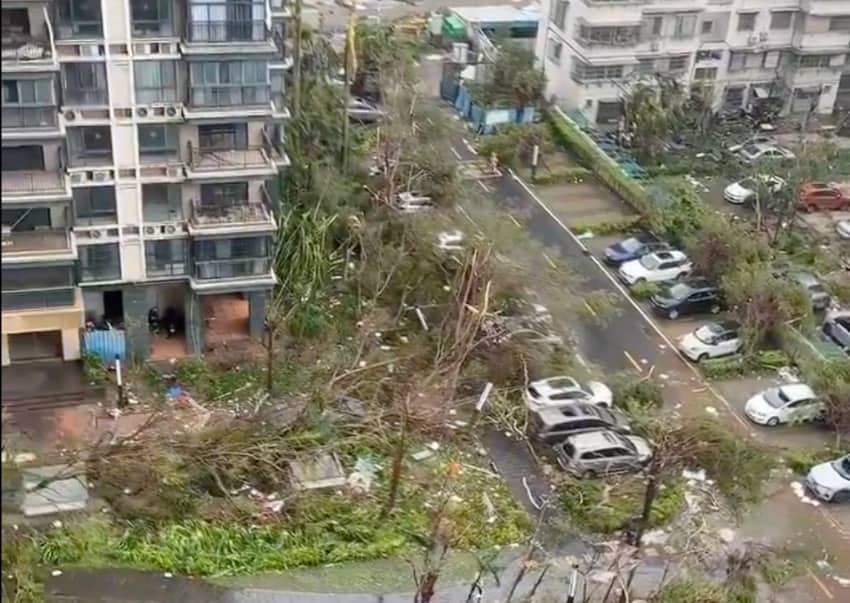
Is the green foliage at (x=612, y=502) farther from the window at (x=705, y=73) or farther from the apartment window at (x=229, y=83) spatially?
the window at (x=705, y=73)

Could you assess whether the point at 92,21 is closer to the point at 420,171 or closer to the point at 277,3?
the point at 277,3

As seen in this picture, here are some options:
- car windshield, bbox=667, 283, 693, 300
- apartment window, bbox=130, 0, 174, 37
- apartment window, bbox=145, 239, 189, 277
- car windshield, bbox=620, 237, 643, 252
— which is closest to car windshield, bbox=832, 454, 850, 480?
car windshield, bbox=667, 283, 693, 300

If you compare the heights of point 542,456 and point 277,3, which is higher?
point 277,3

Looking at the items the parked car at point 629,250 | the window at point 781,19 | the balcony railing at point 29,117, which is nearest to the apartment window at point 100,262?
the balcony railing at point 29,117

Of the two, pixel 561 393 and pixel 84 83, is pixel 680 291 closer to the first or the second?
pixel 561 393

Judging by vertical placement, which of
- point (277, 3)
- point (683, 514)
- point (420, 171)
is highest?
point (277, 3)

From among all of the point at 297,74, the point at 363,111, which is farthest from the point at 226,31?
the point at 363,111

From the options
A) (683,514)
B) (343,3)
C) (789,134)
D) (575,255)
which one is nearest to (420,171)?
(575,255)
